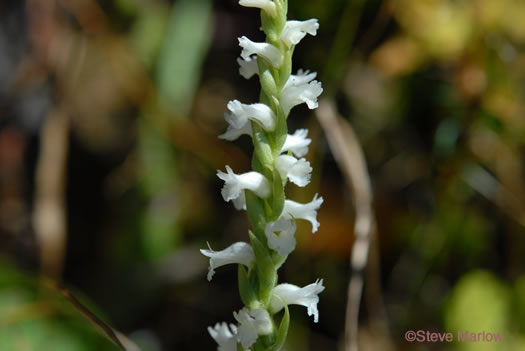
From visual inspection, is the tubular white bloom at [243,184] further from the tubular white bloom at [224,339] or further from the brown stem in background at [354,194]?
the brown stem in background at [354,194]

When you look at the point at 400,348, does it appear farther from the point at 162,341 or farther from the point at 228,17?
the point at 228,17

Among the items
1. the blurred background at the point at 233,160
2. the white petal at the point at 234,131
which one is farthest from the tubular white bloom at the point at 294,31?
the blurred background at the point at 233,160

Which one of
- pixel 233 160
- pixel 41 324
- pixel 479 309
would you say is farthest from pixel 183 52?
pixel 479 309

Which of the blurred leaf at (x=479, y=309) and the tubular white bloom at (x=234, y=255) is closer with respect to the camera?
the tubular white bloom at (x=234, y=255)

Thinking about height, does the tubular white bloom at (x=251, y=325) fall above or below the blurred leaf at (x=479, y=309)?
above

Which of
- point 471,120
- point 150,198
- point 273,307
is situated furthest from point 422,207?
point 273,307
